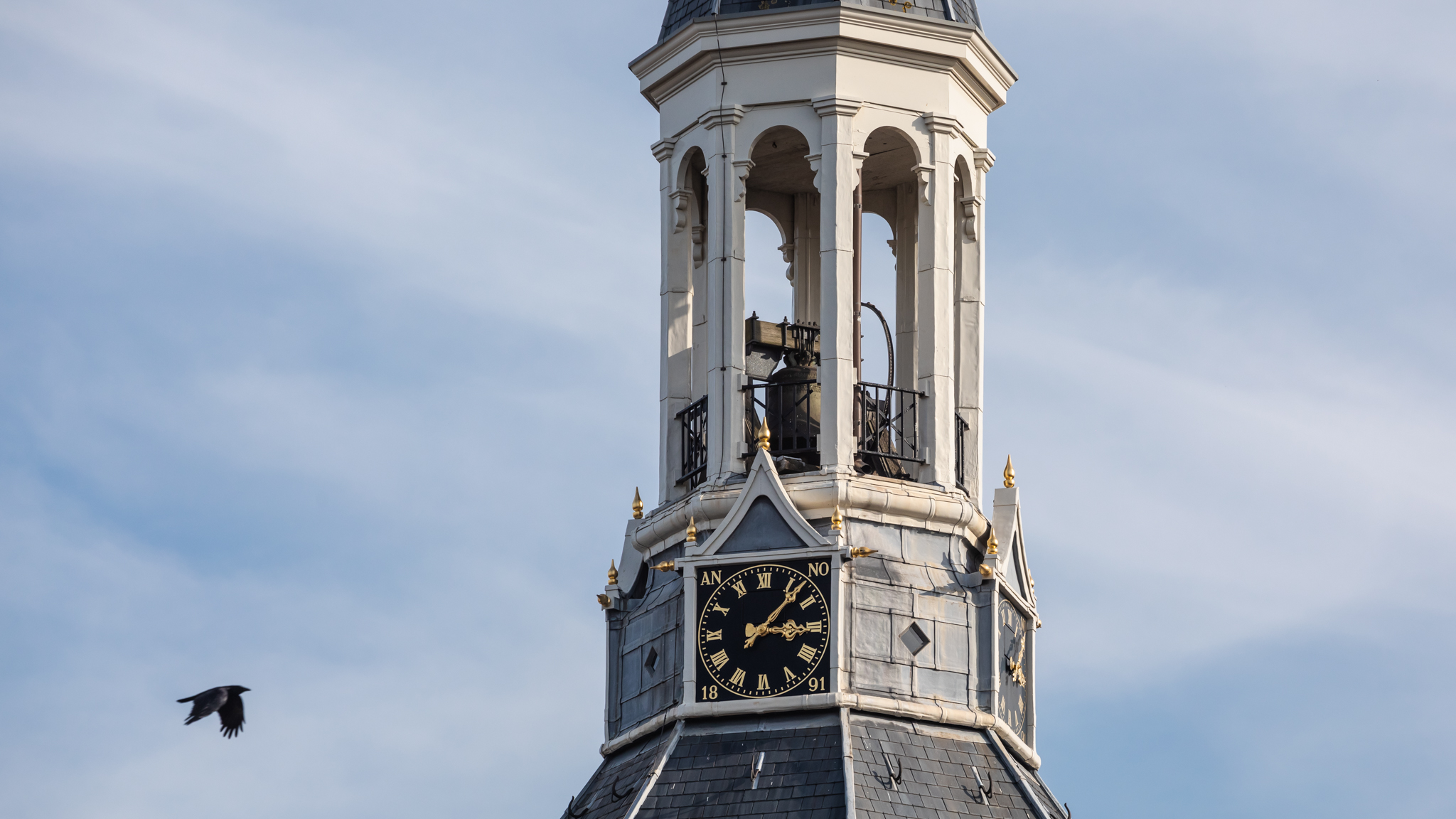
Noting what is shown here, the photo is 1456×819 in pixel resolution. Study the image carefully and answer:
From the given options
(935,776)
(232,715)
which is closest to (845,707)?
(935,776)

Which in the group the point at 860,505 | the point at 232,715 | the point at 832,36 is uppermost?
the point at 832,36

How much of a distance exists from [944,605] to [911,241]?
786 cm

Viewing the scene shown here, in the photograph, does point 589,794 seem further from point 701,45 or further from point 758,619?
point 701,45

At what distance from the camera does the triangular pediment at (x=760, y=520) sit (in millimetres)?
61594

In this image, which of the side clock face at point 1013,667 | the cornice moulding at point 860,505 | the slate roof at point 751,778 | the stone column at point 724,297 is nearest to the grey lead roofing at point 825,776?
the slate roof at point 751,778

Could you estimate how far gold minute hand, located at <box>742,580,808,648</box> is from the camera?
61188mm

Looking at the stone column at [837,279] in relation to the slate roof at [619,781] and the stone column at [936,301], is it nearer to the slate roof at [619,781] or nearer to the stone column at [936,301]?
the stone column at [936,301]

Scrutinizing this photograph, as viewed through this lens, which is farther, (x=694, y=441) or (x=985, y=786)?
(x=694, y=441)

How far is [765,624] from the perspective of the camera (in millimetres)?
61219

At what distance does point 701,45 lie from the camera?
6481 centimetres

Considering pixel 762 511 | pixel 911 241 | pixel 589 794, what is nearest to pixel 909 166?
pixel 911 241

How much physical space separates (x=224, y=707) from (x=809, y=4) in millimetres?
16889

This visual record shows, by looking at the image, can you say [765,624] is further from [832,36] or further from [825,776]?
[832,36]

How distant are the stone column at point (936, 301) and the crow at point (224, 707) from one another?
1344cm
